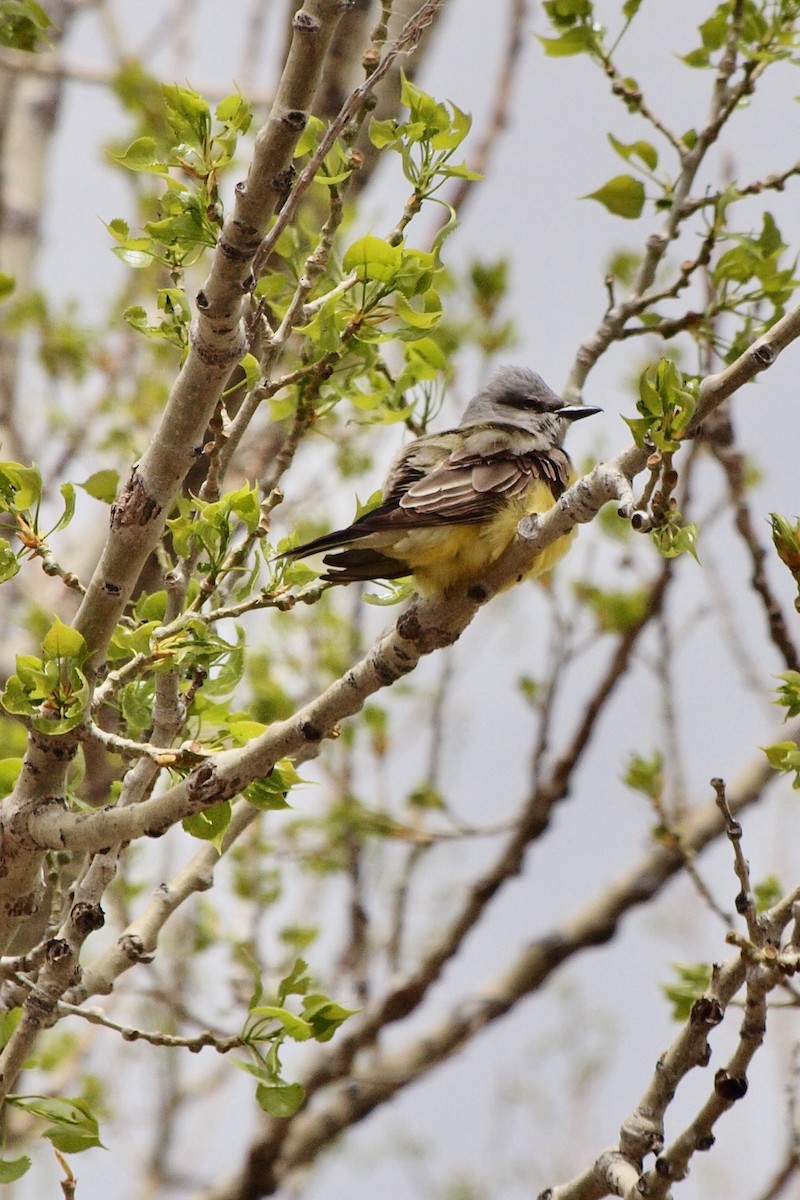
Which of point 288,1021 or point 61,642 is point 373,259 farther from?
point 288,1021

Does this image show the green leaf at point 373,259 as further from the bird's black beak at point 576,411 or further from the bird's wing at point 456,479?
the bird's black beak at point 576,411

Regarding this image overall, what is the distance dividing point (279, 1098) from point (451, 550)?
4.32ft

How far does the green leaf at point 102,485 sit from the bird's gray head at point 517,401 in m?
1.57

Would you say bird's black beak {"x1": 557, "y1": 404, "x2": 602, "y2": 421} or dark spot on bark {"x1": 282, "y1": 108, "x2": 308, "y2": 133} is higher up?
bird's black beak {"x1": 557, "y1": 404, "x2": 602, "y2": 421}

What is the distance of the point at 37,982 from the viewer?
2805mm

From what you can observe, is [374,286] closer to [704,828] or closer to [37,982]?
[37,982]

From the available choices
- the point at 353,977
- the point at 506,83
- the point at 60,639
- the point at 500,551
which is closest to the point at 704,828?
the point at 353,977

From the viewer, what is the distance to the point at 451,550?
3.25 m

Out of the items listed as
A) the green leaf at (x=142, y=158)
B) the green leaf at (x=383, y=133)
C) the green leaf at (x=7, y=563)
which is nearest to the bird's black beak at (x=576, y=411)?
the green leaf at (x=383, y=133)

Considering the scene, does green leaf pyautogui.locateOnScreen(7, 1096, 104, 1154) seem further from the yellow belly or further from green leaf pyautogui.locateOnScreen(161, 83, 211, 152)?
green leaf pyautogui.locateOnScreen(161, 83, 211, 152)

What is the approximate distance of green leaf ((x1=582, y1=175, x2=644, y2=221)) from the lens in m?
3.73

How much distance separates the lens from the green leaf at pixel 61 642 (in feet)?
8.19

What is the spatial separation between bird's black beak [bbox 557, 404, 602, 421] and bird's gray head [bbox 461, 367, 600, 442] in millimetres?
145

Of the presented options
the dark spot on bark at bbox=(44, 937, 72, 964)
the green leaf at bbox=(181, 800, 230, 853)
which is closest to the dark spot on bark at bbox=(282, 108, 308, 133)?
the green leaf at bbox=(181, 800, 230, 853)
